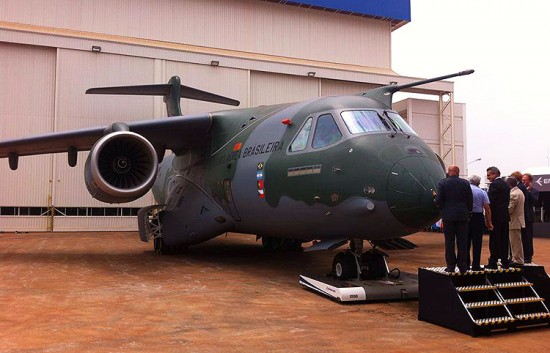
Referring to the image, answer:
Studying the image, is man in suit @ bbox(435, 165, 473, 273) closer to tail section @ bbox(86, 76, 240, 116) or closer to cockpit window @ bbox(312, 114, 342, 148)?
cockpit window @ bbox(312, 114, 342, 148)

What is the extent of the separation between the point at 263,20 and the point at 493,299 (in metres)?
24.3

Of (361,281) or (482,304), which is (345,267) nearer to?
(361,281)

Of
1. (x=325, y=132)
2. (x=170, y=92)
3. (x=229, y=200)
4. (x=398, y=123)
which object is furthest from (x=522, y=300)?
(x=170, y=92)

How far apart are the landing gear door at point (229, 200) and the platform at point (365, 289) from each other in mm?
3258

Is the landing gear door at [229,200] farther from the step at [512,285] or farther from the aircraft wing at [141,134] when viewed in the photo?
the step at [512,285]

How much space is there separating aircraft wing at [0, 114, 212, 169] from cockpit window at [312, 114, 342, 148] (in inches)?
172

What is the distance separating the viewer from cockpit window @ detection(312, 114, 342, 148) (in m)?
8.62

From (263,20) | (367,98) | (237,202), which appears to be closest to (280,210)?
(237,202)

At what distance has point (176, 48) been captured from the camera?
2536cm

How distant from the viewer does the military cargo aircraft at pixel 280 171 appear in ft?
25.2

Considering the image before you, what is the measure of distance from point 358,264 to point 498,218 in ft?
8.00

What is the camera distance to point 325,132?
886 centimetres

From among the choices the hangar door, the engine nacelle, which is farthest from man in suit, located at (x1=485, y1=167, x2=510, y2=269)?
the hangar door

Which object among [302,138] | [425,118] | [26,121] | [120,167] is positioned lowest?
[120,167]
